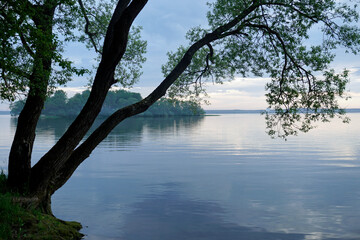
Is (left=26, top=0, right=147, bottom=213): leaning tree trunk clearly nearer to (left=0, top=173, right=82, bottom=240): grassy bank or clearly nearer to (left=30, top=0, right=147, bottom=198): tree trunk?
(left=30, top=0, right=147, bottom=198): tree trunk

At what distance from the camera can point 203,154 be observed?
3978cm

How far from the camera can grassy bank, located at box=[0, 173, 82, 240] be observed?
440 inches

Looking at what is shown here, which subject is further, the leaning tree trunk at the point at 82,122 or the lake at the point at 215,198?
the lake at the point at 215,198

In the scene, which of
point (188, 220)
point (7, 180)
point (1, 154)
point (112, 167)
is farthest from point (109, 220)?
point (1, 154)

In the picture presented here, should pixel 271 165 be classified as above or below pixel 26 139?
below

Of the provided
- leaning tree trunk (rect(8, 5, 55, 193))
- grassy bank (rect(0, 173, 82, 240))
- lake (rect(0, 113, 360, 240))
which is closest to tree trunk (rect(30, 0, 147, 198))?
leaning tree trunk (rect(8, 5, 55, 193))

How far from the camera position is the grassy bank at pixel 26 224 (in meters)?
11.2

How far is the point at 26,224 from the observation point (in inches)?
460

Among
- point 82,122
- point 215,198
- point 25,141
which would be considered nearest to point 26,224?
point 25,141

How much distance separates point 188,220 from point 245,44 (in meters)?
8.80

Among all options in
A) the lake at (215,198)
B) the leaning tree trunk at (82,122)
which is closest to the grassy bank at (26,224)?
the leaning tree trunk at (82,122)

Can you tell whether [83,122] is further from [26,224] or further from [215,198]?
[215,198]

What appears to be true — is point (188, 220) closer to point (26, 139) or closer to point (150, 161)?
point (26, 139)

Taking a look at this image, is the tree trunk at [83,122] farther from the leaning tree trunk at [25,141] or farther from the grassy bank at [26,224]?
the grassy bank at [26,224]
